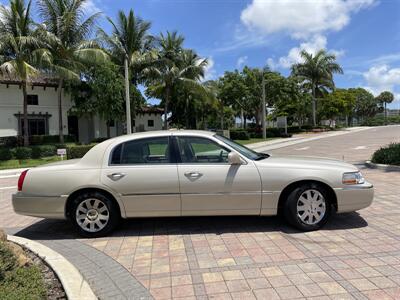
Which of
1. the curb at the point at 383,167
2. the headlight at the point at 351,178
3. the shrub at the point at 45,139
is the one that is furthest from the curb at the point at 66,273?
the shrub at the point at 45,139

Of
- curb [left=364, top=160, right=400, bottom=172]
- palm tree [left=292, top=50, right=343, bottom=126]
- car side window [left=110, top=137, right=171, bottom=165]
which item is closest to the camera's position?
car side window [left=110, top=137, right=171, bottom=165]

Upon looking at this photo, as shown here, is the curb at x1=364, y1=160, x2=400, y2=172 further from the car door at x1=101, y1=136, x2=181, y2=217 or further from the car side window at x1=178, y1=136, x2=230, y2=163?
the car door at x1=101, y1=136, x2=181, y2=217

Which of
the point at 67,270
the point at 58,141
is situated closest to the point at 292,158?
the point at 67,270

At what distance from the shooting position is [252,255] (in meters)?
4.57

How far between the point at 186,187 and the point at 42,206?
215 cm

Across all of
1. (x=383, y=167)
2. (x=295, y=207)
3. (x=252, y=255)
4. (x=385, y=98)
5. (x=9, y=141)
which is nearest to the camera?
(x=252, y=255)

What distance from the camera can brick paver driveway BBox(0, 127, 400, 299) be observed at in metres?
3.69

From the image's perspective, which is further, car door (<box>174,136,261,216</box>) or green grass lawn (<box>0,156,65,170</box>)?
green grass lawn (<box>0,156,65,170</box>)

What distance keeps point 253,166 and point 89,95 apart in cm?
2508

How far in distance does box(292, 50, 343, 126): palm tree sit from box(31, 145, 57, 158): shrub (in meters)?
36.7

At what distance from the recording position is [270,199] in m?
5.33

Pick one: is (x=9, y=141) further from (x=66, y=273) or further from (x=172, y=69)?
(x=66, y=273)

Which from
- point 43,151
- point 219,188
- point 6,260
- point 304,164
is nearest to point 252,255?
point 219,188

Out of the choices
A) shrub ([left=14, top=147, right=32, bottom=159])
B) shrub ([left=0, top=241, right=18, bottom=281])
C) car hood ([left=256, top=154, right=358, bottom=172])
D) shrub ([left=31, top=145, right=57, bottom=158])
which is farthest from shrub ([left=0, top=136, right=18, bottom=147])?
car hood ([left=256, top=154, right=358, bottom=172])
